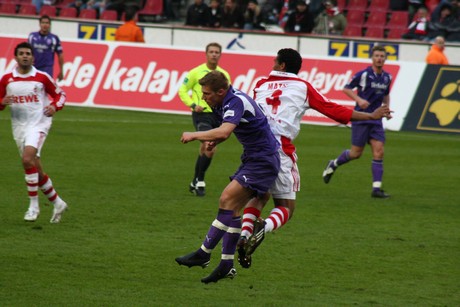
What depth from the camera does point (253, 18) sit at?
29.6 meters

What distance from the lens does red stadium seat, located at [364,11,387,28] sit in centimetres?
3012

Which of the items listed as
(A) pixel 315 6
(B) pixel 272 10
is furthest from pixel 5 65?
(A) pixel 315 6

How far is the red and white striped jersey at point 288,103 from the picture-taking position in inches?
360

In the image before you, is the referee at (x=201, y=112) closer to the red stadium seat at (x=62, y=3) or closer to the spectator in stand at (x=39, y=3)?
the red stadium seat at (x=62, y=3)

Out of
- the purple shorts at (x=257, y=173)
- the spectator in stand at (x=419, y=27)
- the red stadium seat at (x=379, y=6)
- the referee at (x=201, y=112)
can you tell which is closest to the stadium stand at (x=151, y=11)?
the red stadium seat at (x=379, y=6)

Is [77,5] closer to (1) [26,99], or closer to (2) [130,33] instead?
(2) [130,33]

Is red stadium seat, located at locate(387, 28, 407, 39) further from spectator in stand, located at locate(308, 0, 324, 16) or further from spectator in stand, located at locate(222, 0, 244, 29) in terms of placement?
spectator in stand, located at locate(222, 0, 244, 29)

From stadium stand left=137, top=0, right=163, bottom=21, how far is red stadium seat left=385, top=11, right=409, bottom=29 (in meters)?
7.79

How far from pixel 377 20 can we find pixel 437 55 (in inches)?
242

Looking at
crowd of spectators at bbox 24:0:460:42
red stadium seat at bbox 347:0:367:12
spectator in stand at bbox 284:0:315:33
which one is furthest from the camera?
red stadium seat at bbox 347:0:367:12

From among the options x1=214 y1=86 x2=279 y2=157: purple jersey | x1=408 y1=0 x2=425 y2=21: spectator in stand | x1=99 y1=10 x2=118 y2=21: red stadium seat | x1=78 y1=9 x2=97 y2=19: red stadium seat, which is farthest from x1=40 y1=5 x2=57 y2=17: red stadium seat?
x1=214 y1=86 x2=279 y2=157: purple jersey

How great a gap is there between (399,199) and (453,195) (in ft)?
3.52

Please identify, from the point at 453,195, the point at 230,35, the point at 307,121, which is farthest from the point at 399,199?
the point at 230,35

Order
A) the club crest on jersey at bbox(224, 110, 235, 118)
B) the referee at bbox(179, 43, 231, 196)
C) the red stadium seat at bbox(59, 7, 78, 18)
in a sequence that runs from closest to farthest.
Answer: the club crest on jersey at bbox(224, 110, 235, 118)
the referee at bbox(179, 43, 231, 196)
the red stadium seat at bbox(59, 7, 78, 18)
